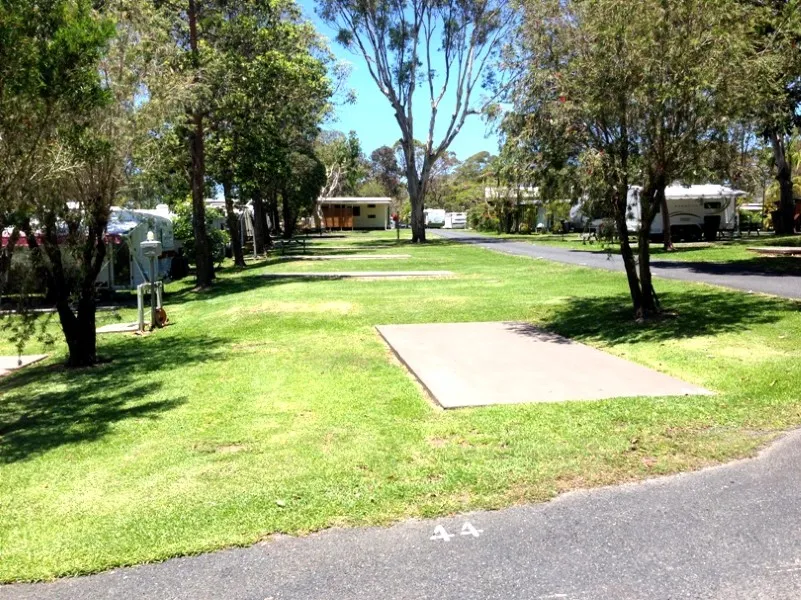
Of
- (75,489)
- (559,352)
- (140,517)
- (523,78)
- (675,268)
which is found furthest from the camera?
(675,268)

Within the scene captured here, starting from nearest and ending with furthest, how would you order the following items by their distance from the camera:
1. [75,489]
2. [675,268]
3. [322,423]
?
[75,489]
[322,423]
[675,268]

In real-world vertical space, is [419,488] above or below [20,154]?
below

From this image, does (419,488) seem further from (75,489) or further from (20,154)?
(20,154)

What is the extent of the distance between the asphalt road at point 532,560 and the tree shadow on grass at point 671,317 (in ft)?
19.8

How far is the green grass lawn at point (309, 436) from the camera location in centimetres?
461

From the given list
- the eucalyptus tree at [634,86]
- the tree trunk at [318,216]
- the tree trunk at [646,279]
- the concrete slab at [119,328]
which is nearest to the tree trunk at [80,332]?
the concrete slab at [119,328]

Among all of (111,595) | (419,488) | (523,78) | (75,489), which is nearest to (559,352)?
(523,78)

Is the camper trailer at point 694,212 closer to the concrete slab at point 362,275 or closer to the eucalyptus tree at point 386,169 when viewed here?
the concrete slab at point 362,275

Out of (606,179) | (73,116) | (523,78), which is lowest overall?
(606,179)

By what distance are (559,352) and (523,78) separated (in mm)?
4092

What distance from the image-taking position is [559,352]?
9.70 metres

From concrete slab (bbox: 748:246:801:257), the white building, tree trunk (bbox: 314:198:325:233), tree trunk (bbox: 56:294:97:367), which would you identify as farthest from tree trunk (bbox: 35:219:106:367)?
the white building

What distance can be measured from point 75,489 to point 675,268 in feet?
60.1

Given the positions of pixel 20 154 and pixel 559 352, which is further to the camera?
pixel 559 352
